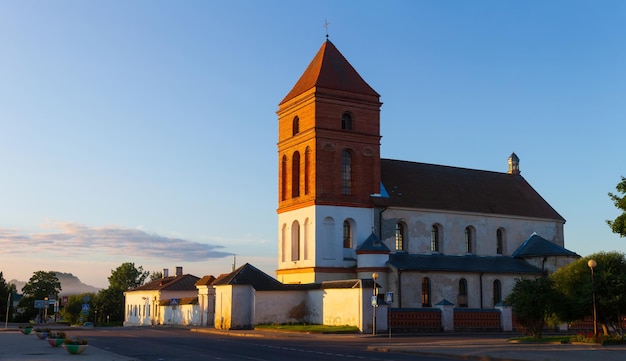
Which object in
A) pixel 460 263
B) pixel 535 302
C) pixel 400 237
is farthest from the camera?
pixel 460 263

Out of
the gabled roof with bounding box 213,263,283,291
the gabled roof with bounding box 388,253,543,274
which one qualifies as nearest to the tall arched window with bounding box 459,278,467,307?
the gabled roof with bounding box 388,253,543,274

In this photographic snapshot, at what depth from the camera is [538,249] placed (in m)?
58.0

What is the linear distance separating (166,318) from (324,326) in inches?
1233

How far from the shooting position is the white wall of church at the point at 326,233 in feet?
169

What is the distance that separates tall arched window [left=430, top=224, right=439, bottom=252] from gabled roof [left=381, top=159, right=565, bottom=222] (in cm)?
178

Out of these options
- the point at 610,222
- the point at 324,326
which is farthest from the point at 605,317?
the point at 324,326

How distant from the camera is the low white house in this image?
215 ft

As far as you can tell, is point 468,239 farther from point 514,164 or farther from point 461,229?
point 514,164

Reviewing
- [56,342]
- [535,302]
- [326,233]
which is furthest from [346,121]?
[56,342]

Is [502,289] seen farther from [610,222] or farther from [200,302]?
[200,302]

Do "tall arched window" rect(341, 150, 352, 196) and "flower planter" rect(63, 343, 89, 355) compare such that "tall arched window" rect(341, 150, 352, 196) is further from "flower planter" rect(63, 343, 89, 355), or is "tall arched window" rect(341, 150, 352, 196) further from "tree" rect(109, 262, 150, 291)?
"tree" rect(109, 262, 150, 291)

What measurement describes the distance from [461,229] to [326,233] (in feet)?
41.2

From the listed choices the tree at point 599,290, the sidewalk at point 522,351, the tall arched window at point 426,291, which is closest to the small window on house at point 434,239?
the tall arched window at point 426,291

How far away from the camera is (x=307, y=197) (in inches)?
2083
